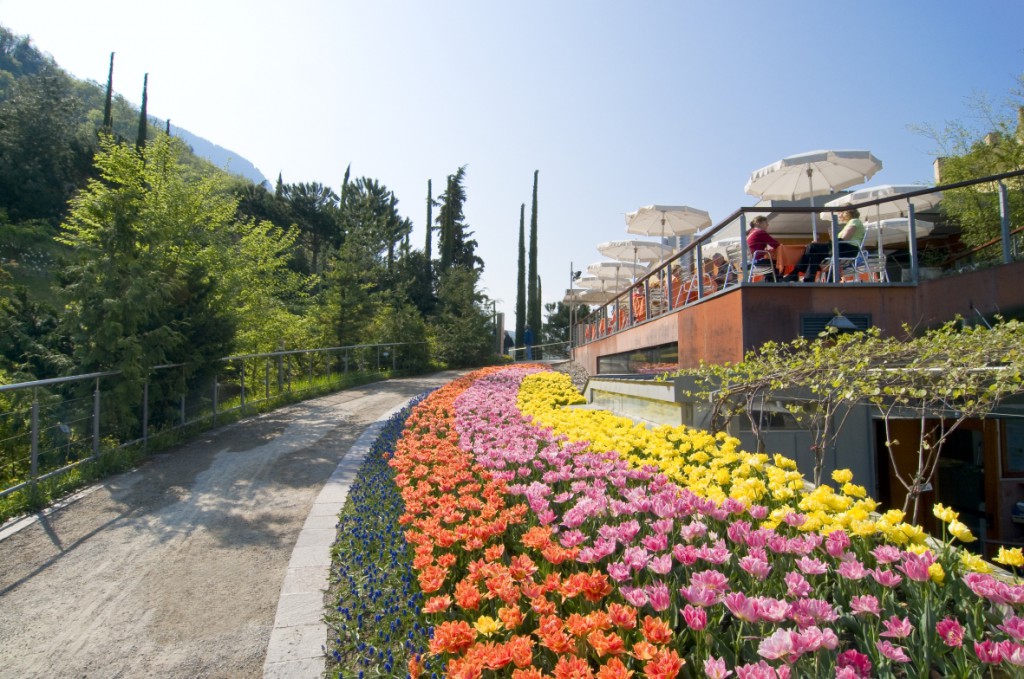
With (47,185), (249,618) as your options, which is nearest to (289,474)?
(249,618)

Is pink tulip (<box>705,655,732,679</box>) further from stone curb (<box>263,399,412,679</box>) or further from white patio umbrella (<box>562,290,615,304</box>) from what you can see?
white patio umbrella (<box>562,290,615,304</box>)

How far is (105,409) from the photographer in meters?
6.91

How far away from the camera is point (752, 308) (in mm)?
6156

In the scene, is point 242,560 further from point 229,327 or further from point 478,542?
point 229,327

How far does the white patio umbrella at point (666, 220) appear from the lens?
13680mm

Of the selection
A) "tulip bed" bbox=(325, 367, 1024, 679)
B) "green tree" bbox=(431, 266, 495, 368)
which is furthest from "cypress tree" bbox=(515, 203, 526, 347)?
"tulip bed" bbox=(325, 367, 1024, 679)

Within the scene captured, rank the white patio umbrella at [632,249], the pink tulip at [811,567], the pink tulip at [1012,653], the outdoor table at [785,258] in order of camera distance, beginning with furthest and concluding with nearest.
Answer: the white patio umbrella at [632,249] < the outdoor table at [785,258] < the pink tulip at [811,567] < the pink tulip at [1012,653]

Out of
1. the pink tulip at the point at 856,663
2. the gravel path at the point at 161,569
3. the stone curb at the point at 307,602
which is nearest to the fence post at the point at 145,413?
the gravel path at the point at 161,569

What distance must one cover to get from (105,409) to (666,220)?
11.6 metres

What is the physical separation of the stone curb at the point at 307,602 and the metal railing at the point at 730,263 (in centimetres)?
469

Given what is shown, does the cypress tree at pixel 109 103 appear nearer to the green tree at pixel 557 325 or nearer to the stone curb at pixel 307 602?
the green tree at pixel 557 325

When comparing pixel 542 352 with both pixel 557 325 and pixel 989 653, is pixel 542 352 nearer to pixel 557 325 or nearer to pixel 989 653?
pixel 557 325

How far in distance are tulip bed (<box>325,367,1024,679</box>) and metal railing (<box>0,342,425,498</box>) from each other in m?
4.84

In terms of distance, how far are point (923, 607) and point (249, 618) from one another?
10.8ft
